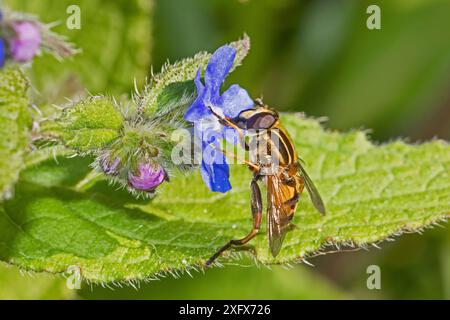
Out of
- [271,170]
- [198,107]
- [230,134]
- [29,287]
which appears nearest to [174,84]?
[198,107]

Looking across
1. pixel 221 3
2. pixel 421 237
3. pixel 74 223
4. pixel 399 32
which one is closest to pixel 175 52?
pixel 221 3

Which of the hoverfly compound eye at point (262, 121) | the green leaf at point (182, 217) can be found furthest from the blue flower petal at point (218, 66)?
the green leaf at point (182, 217)

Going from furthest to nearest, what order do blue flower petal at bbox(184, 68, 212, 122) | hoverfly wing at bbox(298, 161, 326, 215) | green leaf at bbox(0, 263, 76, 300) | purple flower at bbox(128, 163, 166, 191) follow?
green leaf at bbox(0, 263, 76, 300)
hoverfly wing at bbox(298, 161, 326, 215)
purple flower at bbox(128, 163, 166, 191)
blue flower petal at bbox(184, 68, 212, 122)

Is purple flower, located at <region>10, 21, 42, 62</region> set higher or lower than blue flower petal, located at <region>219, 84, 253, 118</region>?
higher

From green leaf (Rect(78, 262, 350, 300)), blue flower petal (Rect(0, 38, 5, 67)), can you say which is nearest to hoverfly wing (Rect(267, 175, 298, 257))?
blue flower petal (Rect(0, 38, 5, 67))

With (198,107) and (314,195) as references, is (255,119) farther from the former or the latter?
(314,195)

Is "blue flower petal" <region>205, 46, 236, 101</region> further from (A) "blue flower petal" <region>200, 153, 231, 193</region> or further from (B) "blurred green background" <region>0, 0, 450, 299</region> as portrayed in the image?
(B) "blurred green background" <region>0, 0, 450, 299</region>

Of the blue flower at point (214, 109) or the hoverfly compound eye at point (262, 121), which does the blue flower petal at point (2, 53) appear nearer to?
the blue flower at point (214, 109)
